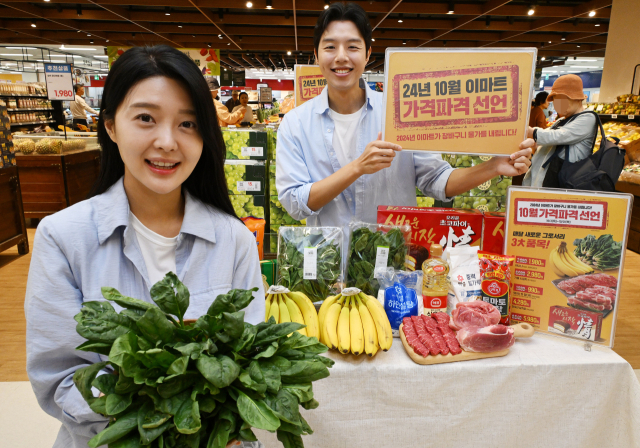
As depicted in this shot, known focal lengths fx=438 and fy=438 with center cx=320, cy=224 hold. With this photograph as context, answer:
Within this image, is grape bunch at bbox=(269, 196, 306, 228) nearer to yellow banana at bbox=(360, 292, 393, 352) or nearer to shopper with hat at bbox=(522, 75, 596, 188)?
shopper with hat at bbox=(522, 75, 596, 188)

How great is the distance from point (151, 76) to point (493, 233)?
1452mm

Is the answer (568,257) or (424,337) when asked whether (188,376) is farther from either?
Answer: (568,257)

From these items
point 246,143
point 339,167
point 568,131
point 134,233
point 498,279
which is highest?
point 568,131

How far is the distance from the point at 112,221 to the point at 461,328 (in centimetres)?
116

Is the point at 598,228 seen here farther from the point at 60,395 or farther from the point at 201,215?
the point at 60,395

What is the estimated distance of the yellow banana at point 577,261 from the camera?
5.17 ft

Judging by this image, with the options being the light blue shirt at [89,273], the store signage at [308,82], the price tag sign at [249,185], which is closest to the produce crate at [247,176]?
the price tag sign at [249,185]

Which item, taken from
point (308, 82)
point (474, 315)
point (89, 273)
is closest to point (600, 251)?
point (474, 315)

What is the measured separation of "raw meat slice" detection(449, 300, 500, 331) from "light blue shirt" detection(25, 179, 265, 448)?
757 mm

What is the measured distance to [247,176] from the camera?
168 inches

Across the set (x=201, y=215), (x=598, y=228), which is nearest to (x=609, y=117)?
(x=598, y=228)

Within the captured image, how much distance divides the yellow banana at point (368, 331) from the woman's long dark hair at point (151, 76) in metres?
0.72

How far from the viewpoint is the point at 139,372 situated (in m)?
0.72

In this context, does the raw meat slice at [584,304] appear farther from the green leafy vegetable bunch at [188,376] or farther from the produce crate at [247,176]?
the produce crate at [247,176]
